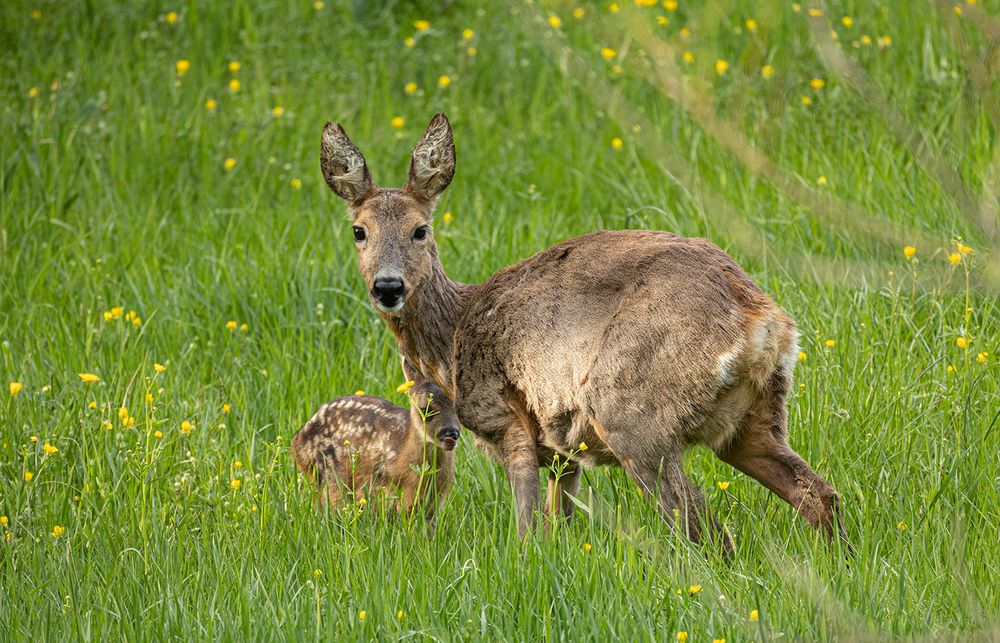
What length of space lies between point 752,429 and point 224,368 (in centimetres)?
312

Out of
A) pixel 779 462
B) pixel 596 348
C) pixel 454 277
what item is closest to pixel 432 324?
pixel 596 348

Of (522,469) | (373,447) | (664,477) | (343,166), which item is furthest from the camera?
(373,447)

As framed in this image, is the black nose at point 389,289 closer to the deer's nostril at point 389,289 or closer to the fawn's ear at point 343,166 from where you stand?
the deer's nostril at point 389,289

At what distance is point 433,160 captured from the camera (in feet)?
18.7

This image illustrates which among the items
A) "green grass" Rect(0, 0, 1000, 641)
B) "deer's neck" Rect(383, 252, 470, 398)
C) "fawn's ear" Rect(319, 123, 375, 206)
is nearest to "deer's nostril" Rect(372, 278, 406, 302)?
"deer's neck" Rect(383, 252, 470, 398)

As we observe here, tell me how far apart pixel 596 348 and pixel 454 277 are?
101 inches

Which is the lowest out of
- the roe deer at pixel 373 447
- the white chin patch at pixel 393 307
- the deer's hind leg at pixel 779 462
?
the roe deer at pixel 373 447

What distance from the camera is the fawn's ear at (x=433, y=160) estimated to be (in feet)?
18.5

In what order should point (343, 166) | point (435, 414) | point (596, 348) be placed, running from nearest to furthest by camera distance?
point (596, 348), point (435, 414), point (343, 166)

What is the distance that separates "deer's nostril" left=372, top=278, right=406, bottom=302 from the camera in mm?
5191

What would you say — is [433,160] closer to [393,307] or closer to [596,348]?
[393,307]

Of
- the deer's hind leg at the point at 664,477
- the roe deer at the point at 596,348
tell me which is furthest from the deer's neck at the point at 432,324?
the deer's hind leg at the point at 664,477

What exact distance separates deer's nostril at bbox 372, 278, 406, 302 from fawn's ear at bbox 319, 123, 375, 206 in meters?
0.61

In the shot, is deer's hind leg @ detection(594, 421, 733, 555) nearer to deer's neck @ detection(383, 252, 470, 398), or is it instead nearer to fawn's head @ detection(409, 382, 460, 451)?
fawn's head @ detection(409, 382, 460, 451)
